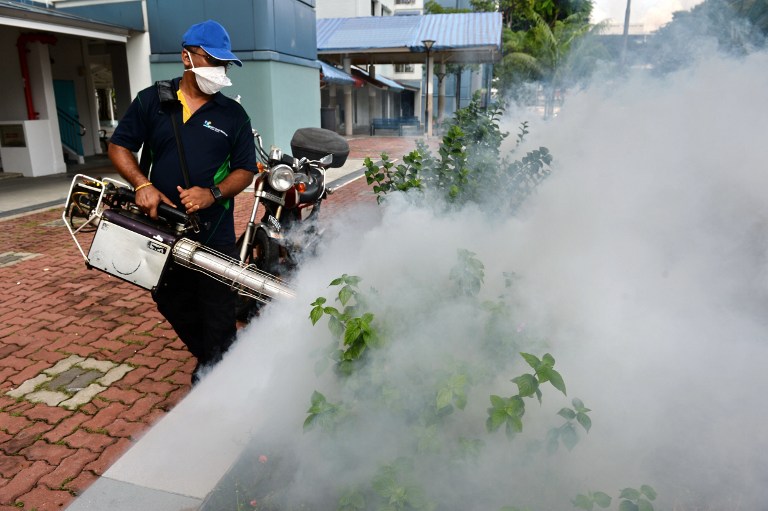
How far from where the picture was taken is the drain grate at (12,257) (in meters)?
5.49

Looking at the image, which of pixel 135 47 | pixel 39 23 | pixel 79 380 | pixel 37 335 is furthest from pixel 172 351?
pixel 135 47

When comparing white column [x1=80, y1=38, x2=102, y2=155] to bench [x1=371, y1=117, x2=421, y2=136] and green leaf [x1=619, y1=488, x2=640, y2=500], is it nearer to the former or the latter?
bench [x1=371, y1=117, x2=421, y2=136]

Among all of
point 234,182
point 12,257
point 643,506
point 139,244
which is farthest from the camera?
point 12,257

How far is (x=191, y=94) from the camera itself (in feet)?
9.00

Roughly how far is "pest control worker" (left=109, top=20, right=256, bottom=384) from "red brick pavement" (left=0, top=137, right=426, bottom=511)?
0.59 metres

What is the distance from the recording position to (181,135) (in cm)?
269

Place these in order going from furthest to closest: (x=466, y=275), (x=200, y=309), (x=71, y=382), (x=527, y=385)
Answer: (x=71, y=382), (x=200, y=309), (x=466, y=275), (x=527, y=385)

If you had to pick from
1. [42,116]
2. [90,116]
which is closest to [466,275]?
[42,116]

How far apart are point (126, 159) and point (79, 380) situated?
4.86 ft

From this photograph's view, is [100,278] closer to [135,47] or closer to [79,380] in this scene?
[79,380]

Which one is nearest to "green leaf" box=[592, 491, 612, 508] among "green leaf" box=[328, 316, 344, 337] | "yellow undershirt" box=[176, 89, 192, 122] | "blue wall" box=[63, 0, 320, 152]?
"green leaf" box=[328, 316, 344, 337]

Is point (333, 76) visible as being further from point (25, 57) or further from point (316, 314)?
point (316, 314)

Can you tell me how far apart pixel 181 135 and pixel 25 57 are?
11073 mm

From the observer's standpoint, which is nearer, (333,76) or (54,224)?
(54,224)
